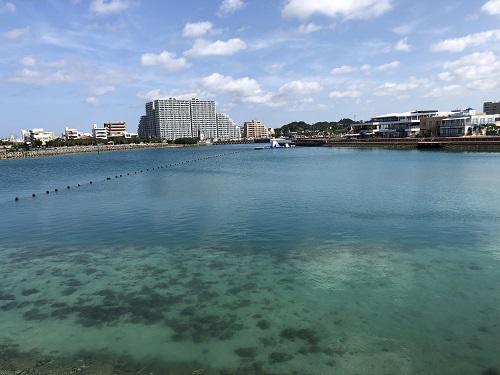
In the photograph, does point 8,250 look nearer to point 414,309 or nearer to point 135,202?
point 135,202

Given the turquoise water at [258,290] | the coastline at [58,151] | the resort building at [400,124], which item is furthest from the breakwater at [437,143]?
the coastline at [58,151]

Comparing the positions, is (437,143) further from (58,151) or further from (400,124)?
(58,151)

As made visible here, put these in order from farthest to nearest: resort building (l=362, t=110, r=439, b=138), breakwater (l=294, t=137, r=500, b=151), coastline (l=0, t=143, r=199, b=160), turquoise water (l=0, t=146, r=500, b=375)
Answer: coastline (l=0, t=143, r=199, b=160)
resort building (l=362, t=110, r=439, b=138)
breakwater (l=294, t=137, r=500, b=151)
turquoise water (l=0, t=146, r=500, b=375)

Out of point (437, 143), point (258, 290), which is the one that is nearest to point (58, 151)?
point (437, 143)

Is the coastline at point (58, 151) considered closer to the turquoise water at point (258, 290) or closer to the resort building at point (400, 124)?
the resort building at point (400, 124)

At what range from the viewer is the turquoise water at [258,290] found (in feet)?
28.1

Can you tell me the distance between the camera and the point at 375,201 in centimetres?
2686

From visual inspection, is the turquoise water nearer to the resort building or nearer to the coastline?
the resort building

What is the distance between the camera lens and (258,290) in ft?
39.6

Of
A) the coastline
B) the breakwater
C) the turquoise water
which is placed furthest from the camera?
the coastline

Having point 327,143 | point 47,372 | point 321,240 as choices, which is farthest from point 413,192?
point 327,143

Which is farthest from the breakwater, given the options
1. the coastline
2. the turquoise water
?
the coastline

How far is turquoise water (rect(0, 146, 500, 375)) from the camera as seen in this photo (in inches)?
337

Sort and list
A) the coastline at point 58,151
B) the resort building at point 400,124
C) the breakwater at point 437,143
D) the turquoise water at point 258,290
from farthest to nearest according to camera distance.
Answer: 1. the coastline at point 58,151
2. the resort building at point 400,124
3. the breakwater at point 437,143
4. the turquoise water at point 258,290
